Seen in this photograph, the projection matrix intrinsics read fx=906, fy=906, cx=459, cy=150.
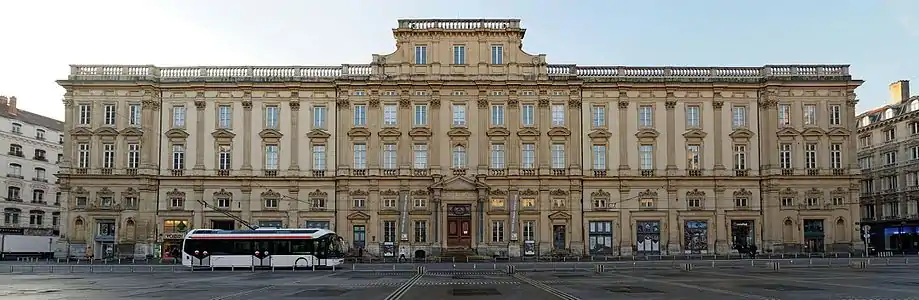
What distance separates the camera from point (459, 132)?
7900 centimetres

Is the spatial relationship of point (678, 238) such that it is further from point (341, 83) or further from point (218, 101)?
point (218, 101)

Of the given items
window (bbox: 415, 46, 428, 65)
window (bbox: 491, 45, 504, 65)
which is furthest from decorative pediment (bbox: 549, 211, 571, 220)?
window (bbox: 415, 46, 428, 65)

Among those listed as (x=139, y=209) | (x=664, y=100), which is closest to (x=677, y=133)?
(x=664, y=100)

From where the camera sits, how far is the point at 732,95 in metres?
80.5

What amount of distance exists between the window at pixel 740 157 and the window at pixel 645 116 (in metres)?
7.80

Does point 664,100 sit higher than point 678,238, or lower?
higher

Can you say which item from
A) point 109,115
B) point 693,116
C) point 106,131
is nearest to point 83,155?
point 106,131

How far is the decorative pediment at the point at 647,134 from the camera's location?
79938mm

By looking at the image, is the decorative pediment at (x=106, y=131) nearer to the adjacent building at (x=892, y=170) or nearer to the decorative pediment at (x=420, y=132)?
the decorative pediment at (x=420, y=132)

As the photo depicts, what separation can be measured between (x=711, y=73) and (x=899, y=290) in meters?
50.1

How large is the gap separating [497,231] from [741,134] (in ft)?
76.3

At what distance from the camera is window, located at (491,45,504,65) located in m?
79.9

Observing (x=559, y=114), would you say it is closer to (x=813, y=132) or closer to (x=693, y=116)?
(x=693, y=116)

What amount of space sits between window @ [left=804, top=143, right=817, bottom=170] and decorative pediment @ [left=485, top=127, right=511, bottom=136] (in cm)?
2612
